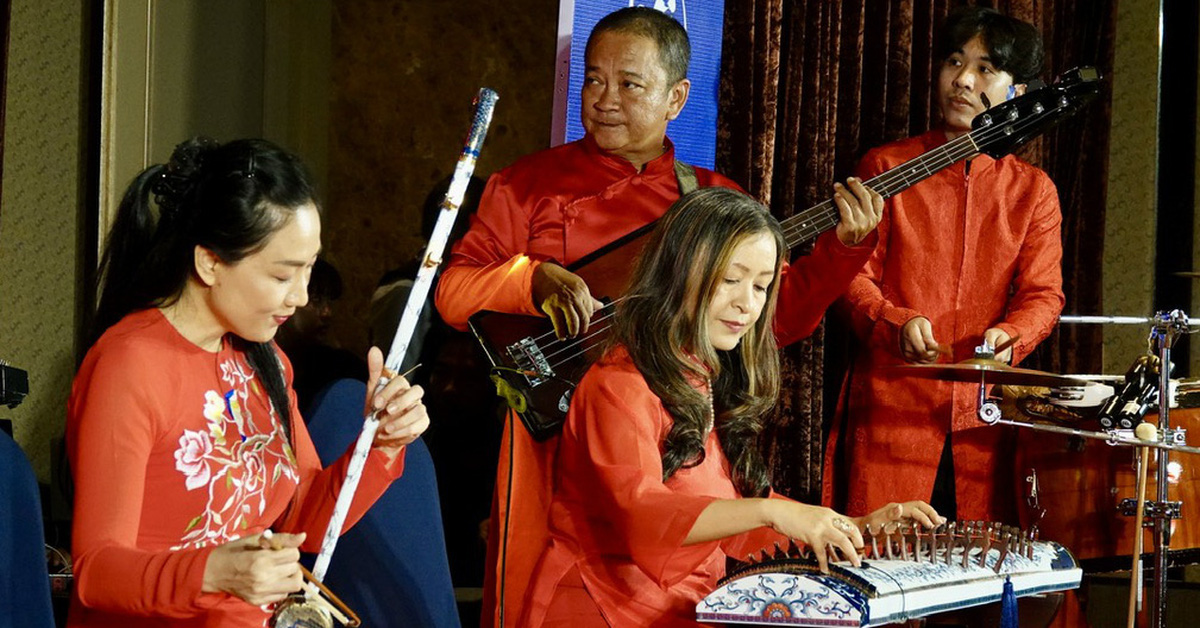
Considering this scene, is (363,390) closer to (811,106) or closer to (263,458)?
(263,458)

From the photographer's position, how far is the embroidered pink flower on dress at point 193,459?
1.81m

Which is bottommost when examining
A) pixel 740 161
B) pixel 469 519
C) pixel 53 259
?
pixel 469 519

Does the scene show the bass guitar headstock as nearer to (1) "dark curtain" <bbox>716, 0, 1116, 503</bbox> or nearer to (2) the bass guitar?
(2) the bass guitar

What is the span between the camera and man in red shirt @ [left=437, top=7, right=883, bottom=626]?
2.75m

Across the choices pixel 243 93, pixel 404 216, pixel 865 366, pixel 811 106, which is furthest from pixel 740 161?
pixel 404 216

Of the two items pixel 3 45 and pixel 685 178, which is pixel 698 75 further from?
pixel 3 45

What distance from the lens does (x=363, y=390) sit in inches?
84.6

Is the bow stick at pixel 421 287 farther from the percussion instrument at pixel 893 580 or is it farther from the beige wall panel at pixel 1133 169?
the beige wall panel at pixel 1133 169

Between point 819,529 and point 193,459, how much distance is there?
0.84 metres

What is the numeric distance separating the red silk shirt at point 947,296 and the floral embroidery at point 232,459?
1.56 m

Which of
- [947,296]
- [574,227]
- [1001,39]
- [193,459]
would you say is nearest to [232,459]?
[193,459]

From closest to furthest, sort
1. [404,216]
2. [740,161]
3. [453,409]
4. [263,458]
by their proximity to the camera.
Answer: [263,458] < [740,161] < [453,409] < [404,216]

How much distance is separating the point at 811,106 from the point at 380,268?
2447 mm

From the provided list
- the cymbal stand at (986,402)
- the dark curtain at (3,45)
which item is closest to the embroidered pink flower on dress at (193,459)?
the cymbal stand at (986,402)
